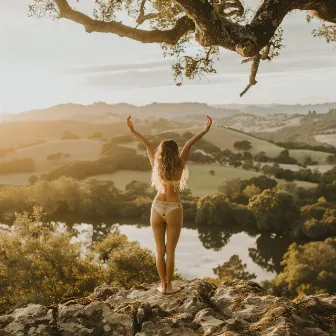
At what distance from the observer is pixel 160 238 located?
8320mm

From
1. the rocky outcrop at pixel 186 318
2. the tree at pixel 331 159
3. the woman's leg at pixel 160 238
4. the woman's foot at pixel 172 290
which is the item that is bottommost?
the tree at pixel 331 159

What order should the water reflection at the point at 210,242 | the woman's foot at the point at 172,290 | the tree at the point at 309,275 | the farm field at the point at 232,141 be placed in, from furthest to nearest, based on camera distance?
the farm field at the point at 232,141 < the water reflection at the point at 210,242 < the tree at the point at 309,275 < the woman's foot at the point at 172,290

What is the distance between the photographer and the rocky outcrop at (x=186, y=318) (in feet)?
20.6

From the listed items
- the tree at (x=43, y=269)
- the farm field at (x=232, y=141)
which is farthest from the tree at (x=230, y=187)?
the tree at (x=43, y=269)

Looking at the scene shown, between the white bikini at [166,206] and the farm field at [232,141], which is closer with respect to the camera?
the white bikini at [166,206]

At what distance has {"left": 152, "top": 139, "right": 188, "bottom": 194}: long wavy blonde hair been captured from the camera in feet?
26.1

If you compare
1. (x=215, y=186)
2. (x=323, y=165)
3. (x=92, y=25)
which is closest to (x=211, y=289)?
(x=92, y=25)

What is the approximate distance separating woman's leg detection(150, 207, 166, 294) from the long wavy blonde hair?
0.51 m

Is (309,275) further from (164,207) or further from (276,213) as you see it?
(164,207)

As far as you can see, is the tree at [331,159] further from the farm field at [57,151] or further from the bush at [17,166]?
the bush at [17,166]

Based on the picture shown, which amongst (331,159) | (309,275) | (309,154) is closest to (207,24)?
(309,275)

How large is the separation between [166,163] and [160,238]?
4.83ft

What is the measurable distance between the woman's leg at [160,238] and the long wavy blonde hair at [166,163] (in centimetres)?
51

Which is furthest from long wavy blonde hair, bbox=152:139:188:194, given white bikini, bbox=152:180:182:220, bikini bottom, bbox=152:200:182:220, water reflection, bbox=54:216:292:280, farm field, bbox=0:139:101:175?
farm field, bbox=0:139:101:175
